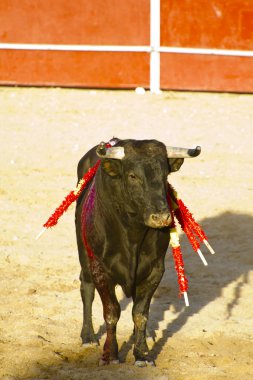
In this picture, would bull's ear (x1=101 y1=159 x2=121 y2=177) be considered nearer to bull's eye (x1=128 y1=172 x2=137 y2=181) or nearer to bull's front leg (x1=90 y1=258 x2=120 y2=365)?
bull's eye (x1=128 y1=172 x2=137 y2=181)

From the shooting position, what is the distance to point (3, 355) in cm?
639

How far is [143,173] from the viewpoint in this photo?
18.7 ft

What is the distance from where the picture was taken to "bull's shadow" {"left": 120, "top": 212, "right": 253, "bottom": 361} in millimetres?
7371

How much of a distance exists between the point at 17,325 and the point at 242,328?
5.01 ft

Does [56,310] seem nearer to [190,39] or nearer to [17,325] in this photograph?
[17,325]

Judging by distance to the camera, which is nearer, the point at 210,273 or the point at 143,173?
the point at 143,173

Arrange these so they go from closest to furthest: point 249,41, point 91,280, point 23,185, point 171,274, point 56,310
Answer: point 91,280
point 56,310
point 171,274
point 23,185
point 249,41

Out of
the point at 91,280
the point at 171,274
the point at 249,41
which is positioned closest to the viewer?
the point at 91,280

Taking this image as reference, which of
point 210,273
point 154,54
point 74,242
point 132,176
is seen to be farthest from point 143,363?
point 154,54

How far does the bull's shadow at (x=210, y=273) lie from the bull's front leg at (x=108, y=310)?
25 centimetres

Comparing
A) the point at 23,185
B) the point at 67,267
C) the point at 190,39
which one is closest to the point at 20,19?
the point at 190,39

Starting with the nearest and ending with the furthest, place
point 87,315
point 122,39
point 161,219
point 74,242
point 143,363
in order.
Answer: point 161,219 → point 143,363 → point 87,315 → point 74,242 → point 122,39

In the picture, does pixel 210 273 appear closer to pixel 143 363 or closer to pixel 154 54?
pixel 143 363

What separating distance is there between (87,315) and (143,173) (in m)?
1.45
